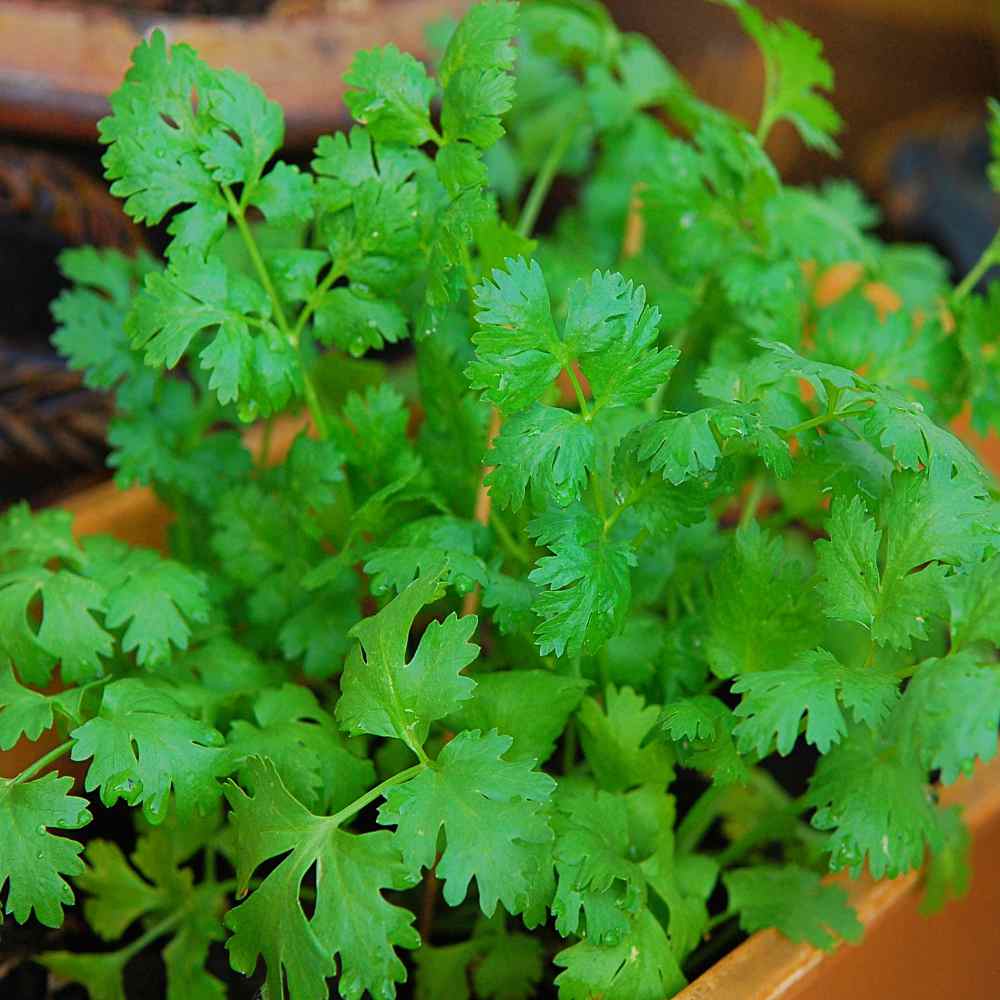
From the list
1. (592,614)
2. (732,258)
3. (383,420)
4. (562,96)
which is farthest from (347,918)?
(562,96)

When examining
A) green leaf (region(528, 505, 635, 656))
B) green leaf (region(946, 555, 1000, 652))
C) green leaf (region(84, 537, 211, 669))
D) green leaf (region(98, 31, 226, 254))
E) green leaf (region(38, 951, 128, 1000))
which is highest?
green leaf (region(98, 31, 226, 254))

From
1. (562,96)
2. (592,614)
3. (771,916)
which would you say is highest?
(562,96)

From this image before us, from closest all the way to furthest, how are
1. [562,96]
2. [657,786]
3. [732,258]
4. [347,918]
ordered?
[347,918] < [657,786] < [732,258] < [562,96]

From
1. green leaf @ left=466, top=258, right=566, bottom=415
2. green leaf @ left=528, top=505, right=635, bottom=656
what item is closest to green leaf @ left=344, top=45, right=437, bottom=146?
green leaf @ left=466, top=258, right=566, bottom=415

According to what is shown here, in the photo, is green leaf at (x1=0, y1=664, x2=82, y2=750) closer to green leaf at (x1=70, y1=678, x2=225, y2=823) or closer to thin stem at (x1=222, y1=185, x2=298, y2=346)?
green leaf at (x1=70, y1=678, x2=225, y2=823)

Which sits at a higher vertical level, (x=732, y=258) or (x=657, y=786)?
(x=732, y=258)

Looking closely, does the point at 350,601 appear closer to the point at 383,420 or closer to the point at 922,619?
the point at 383,420

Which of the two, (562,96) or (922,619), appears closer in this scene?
(922,619)
